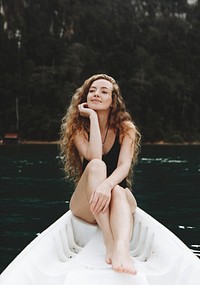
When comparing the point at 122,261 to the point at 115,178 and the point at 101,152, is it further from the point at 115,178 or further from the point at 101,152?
the point at 101,152

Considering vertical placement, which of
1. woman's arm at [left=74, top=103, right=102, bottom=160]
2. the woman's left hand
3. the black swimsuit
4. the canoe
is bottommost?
the canoe

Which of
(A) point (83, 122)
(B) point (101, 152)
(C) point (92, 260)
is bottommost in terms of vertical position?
(C) point (92, 260)

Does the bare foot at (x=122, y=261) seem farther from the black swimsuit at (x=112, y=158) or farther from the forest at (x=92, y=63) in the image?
the forest at (x=92, y=63)

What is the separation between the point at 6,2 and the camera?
46969 millimetres

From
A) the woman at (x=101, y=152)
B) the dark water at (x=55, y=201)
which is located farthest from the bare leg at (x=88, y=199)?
the dark water at (x=55, y=201)

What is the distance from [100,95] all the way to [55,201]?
4770mm

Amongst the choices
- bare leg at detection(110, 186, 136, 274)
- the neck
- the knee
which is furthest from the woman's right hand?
bare leg at detection(110, 186, 136, 274)

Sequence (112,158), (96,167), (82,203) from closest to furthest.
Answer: (96,167) < (82,203) < (112,158)

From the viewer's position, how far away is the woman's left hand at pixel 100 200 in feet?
8.74

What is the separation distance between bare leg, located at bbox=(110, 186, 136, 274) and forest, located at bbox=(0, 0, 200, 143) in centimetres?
3701

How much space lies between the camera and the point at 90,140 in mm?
3107

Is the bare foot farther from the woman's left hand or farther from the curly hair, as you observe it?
the curly hair

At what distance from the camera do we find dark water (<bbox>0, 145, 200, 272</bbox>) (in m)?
5.18

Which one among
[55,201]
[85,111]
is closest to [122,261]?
[85,111]
